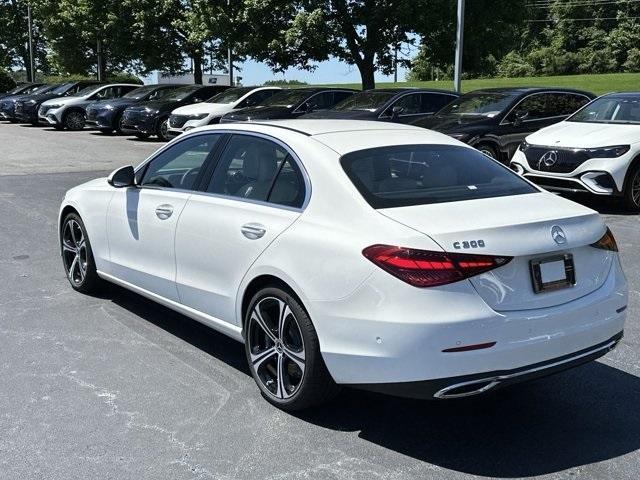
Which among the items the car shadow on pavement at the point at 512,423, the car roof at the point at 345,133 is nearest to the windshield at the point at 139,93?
the car roof at the point at 345,133

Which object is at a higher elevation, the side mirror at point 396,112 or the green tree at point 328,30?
the green tree at point 328,30

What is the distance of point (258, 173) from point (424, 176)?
0.98 metres

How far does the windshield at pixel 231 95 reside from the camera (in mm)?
20859

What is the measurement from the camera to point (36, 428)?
12.5 feet

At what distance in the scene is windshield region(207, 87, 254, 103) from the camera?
20.9m

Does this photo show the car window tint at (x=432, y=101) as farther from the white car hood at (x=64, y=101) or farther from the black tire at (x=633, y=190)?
the white car hood at (x=64, y=101)

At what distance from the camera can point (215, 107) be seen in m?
20.0

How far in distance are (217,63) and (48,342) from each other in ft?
109

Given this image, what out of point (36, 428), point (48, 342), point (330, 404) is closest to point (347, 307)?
point (330, 404)

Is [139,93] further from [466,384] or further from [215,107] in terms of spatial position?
[466,384]

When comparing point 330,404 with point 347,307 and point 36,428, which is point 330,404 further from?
point 36,428

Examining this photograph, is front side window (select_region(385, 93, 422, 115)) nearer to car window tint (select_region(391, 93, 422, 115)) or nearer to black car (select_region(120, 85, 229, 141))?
car window tint (select_region(391, 93, 422, 115))

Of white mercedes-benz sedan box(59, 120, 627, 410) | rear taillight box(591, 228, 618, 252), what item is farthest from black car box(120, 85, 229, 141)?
rear taillight box(591, 228, 618, 252)

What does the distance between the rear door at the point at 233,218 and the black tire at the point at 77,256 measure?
5.18 feet
